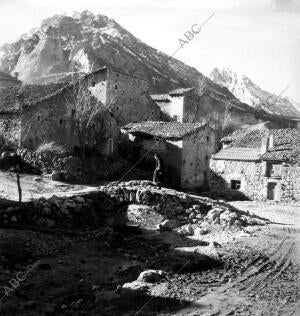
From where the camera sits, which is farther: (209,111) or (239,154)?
(209,111)

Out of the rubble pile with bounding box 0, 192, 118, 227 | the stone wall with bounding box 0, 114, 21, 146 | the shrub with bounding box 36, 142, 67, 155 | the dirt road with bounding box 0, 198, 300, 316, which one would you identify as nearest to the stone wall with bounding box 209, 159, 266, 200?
the shrub with bounding box 36, 142, 67, 155

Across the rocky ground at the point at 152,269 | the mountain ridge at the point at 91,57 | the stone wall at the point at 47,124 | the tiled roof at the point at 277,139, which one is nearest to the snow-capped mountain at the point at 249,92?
the mountain ridge at the point at 91,57

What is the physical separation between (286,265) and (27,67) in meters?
64.3

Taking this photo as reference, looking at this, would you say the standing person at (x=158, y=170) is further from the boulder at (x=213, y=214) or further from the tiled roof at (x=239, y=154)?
the tiled roof at (x=239, y=154)

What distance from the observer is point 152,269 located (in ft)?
35.3

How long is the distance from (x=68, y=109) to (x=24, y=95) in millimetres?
5708

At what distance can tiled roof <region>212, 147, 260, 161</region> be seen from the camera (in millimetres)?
29938

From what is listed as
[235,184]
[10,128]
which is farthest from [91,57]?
[235,184]

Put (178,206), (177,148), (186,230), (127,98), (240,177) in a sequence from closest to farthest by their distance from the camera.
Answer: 1. (186,230)
2. (178,206)
3. (240,177)
4. (177,148)
5. (127,98)

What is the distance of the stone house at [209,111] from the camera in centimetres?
5000

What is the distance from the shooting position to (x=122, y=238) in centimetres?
1452

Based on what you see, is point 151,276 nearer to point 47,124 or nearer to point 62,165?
point 62,165

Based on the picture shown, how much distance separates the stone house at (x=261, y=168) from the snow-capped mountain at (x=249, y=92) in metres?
62.6

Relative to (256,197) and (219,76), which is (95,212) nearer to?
(256,197)
